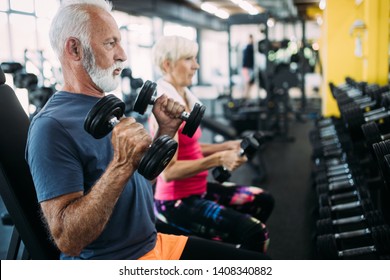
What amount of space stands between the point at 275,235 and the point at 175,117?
4.39 feet

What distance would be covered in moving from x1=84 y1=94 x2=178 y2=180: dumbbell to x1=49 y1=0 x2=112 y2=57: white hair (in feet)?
0.84

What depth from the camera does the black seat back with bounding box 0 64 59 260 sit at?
1010 millimetres

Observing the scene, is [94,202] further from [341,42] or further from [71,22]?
[341,42]

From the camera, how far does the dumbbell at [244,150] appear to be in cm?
146

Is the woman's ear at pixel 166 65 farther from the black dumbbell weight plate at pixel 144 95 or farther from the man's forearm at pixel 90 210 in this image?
the man's forearm at pixel 90 210

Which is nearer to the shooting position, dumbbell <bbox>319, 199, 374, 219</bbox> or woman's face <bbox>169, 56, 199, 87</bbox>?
woman's face <bbox>169, 56, 199, 87</bbox>

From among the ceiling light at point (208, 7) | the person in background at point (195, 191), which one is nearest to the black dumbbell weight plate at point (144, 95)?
the person in background at point (195, 191)

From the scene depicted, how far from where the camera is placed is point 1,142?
3.37 ft

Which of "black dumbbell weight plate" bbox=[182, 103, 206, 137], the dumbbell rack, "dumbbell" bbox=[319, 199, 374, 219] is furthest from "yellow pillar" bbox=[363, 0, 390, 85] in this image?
"black dumbbell weight plate" bbox=[182, 103, 206, 137]

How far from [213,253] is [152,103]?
472mm

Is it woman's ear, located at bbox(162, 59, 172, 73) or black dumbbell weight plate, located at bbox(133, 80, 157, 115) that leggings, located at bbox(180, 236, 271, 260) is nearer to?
black dumbbell weight plate, located at bbox(133, 80, 157, 115)

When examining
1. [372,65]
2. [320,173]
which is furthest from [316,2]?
[320,173]
